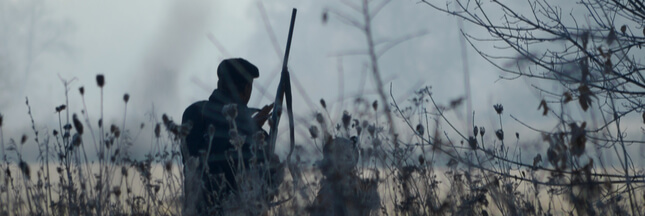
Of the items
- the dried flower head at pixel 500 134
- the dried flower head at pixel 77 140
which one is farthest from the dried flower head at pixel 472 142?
the dried flower head at pixel 77 140

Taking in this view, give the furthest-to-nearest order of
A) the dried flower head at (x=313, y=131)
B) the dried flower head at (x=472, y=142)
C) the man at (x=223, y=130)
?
the man at (x=223, y=130) → the dried flower head at (x=472, y=142) → the dried flower head at (x=313, y=131)

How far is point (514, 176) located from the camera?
459cm

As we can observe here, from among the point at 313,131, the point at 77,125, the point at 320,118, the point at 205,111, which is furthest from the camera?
the point at 205,111

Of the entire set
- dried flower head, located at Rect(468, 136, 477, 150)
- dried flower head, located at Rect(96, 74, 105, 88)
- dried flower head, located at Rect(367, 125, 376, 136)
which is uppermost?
dried flower head, located at Rect(96, 74, 105, 88)

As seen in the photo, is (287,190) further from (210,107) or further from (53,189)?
(53,189)

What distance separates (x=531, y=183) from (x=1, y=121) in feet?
9.24

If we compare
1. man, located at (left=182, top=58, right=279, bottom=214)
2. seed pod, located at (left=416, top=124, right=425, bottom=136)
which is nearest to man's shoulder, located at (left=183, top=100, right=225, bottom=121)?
man, located at (left=182, top=58, right=279, bottom=214)

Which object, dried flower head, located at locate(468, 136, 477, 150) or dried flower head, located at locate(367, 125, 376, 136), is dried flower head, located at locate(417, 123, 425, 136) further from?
dried flower head, located at locate(367, 125, 376, 136)

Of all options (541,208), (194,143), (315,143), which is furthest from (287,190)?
(541,208)

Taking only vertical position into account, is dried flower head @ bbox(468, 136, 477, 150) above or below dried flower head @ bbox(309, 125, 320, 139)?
above

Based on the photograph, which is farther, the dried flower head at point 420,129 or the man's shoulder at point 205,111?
the man's shoulder at point 205,111

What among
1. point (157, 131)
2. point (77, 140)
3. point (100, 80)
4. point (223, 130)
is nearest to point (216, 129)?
point (223, 130)

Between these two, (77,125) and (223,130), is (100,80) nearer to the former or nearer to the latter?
(77,125)

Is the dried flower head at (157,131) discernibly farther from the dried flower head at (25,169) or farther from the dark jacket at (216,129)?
the dried flower head at (25,169)
